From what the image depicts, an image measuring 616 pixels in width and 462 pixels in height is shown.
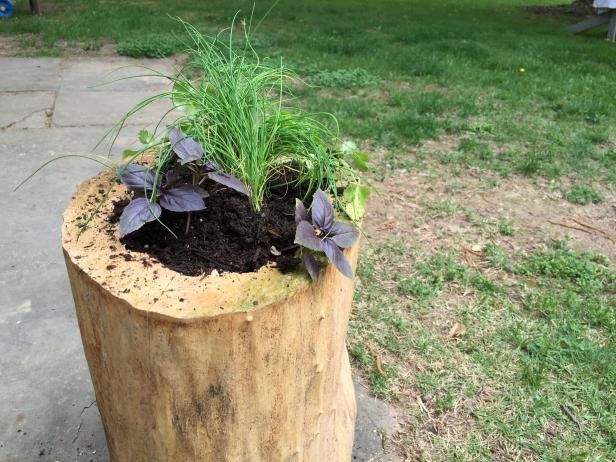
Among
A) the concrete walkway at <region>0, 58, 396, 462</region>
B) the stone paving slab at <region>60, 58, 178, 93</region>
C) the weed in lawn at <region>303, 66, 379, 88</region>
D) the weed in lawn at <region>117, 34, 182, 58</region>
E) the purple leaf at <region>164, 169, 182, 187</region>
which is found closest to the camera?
the purple leaf at <region>164, 169, 182, 187</region>

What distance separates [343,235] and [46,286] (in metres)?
1.97

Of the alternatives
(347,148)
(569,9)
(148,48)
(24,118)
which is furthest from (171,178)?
(569,9)

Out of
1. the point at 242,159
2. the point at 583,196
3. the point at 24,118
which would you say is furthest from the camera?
the point at 24,118

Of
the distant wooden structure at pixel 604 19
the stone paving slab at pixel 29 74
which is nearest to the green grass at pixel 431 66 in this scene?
the distant wooden structure at pixel 604 19

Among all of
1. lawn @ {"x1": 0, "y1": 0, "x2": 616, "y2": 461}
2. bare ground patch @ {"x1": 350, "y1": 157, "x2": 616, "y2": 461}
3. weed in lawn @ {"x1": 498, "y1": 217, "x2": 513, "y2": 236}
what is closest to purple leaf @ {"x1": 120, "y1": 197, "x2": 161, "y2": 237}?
lawn @ {"x1": 0, "y1": 0, "x2": 616, "y2": 461}

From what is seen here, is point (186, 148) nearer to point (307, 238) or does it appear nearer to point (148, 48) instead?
point (307, 238)

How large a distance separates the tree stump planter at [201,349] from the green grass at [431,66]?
2968mm

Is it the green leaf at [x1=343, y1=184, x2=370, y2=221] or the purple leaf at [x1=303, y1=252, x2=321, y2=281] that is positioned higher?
the green leaf at [x1=343, y1=184, x2=370, y2=221]

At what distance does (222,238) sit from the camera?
4.47 feet

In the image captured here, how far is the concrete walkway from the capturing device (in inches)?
79.1

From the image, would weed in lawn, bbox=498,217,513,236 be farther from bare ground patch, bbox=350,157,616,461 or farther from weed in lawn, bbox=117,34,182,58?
weed in lawn, bbox=117,34,182,58

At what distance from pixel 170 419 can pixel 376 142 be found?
326 centimetres

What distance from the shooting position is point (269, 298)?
1.16 meters

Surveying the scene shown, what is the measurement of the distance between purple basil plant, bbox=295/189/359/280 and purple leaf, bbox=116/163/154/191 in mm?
372
